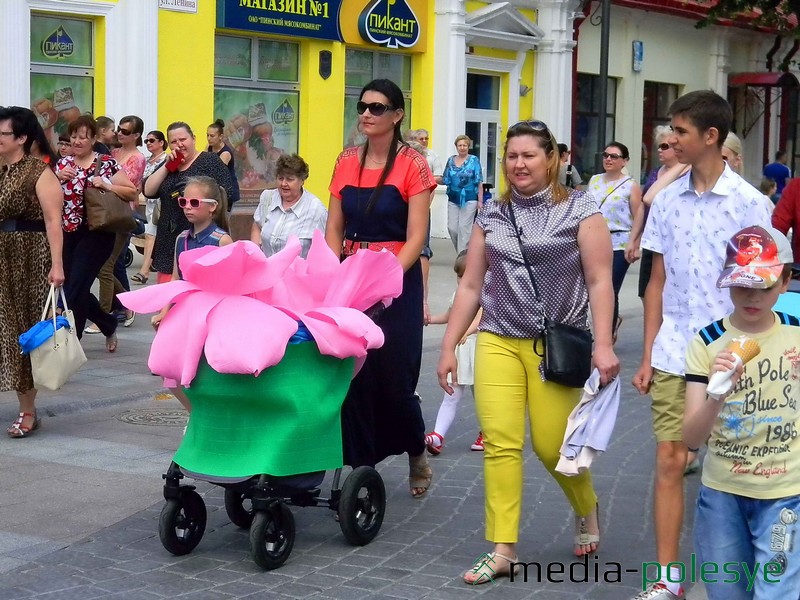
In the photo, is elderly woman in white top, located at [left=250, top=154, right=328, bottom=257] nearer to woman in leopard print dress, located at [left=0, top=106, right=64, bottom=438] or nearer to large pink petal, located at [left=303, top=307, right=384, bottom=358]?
woman in leopard print dress, located at [left=0, top=106, right=64, bottom=438]

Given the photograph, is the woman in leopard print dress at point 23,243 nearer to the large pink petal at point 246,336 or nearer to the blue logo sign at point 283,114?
the large pink petal at point 246,336

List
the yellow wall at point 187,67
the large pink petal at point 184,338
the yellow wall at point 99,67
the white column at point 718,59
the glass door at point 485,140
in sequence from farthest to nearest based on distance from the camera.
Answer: the white column at point 718,59, the glass door at point 485,140, the yellow wall at point 187,67, the yellow wall at point 99,67, the large pink petal at point 184,338

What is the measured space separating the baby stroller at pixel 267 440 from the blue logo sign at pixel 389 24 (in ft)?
56.5

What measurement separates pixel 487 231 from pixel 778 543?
1923mm

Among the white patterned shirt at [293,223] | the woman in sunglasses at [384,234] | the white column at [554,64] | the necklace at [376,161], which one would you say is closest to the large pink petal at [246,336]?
the woman in sunglasses at [384,234]

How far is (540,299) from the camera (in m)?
5.39

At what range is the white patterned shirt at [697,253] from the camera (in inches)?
200

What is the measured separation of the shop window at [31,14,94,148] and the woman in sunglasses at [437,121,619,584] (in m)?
12.8

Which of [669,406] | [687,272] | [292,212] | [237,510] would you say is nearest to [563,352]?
[669,406]

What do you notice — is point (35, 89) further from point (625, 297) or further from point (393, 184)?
point (393, 184)

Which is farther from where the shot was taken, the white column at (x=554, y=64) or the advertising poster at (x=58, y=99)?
the white column at (x=554, y=64)

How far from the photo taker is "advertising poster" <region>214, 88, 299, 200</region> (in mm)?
20391

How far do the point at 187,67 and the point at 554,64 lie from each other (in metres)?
10.1

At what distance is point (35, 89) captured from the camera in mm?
17328
